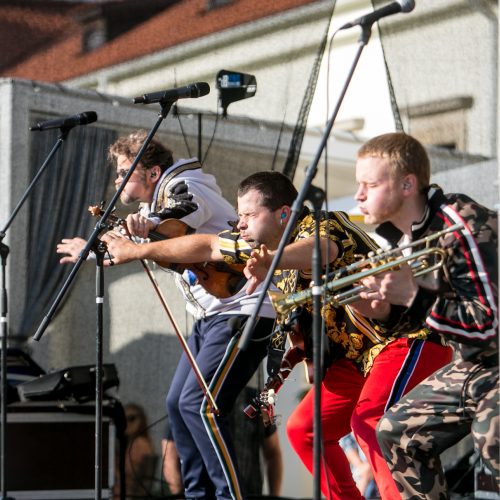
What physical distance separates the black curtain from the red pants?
2.41 meters

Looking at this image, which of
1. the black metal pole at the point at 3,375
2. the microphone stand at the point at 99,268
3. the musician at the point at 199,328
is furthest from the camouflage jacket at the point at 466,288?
the black metal pole at the point at 3,375

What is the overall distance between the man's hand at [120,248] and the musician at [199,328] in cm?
6

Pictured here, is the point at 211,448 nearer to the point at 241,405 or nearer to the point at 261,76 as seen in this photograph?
the point at 241,405

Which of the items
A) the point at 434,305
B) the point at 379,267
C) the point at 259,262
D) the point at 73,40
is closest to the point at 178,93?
the point at 259,262

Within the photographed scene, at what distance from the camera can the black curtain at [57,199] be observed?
5926 millimetres

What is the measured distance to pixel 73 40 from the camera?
23.0 ft

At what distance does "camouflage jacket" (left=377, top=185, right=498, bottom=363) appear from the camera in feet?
9.41

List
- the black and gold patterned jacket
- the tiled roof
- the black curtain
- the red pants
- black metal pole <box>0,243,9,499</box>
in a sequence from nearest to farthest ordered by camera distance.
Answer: the red pants
the black and gold patterned jacket
black metal pole <box>0,243,9,499</box>
the black curtain
the tiled roof

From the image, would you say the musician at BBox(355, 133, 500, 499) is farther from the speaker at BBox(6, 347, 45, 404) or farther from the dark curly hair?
the speaker at BBox(6, 347, 45, 404)

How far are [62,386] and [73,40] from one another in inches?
104

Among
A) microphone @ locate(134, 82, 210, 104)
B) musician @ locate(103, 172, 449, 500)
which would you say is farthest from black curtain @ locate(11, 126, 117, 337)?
musician @ locate(103, 172, 449, 500)

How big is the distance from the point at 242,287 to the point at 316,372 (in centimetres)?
131

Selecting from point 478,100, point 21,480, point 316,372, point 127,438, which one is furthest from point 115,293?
point 316,372

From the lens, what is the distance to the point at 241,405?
6.07 metres
